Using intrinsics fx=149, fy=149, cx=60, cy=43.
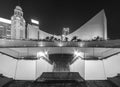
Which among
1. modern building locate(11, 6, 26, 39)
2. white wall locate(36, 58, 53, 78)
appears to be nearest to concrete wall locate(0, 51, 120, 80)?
white wall locate(36, 58, 53, 78)

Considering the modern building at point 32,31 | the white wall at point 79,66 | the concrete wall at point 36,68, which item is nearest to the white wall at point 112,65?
the concrete wall at point 36,68

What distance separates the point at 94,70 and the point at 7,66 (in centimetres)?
451

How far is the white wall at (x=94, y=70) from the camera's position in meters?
7.68

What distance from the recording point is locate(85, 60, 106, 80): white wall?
7.68 metres

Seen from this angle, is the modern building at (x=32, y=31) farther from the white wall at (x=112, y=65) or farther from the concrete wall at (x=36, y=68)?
the white wall at (x=112, y=65)

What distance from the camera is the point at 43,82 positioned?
6496 mm

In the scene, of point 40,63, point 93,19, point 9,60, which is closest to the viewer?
point 9,60

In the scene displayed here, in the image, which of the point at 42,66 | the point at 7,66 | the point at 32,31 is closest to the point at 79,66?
the point at 42,66

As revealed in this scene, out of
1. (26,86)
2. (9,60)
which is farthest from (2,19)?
(26,86)

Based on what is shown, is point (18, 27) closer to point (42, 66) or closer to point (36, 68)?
point (42, 66)

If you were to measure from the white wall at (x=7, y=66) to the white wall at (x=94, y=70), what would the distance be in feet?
12.5

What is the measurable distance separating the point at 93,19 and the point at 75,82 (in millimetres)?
23766

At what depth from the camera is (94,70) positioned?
305 inches

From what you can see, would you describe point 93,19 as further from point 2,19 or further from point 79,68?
point 79,68
